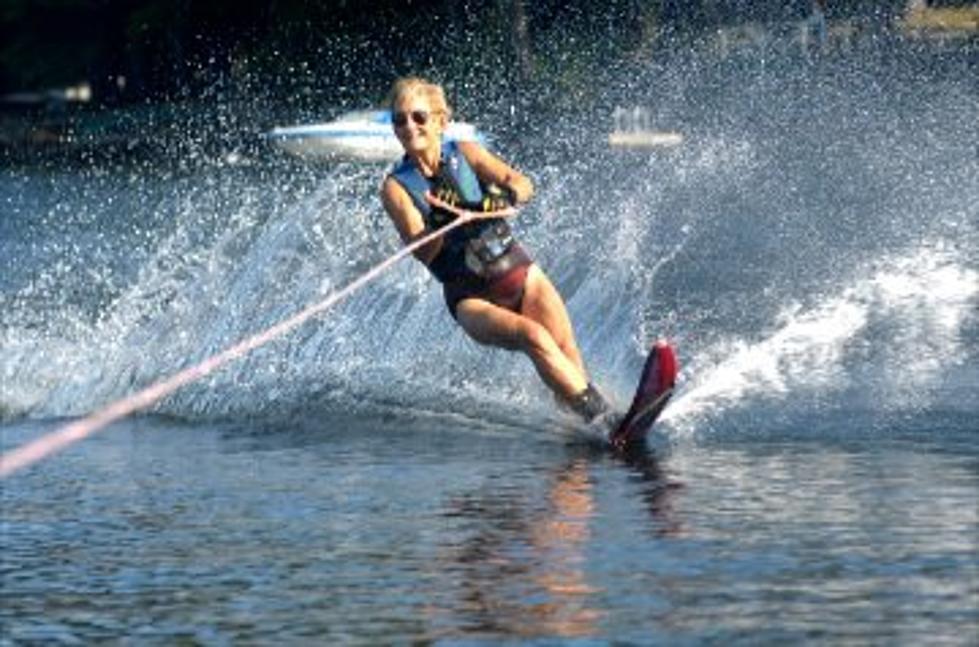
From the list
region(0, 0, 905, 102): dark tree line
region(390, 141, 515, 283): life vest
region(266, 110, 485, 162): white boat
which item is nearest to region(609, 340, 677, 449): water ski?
region(390, 141, 515, 283): life vest

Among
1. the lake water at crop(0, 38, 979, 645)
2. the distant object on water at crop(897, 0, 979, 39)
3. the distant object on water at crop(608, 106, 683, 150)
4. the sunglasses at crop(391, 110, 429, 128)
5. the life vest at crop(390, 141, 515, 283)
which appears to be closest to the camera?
the lake water at crop(0, 38, 979, 645)

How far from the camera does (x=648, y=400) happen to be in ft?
36.8

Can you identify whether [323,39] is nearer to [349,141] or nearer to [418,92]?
[349,141]

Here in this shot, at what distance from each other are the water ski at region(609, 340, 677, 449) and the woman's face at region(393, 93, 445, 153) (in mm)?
1086

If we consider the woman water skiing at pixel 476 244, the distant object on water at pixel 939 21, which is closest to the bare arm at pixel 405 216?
the woman water skiing at pixel 476 244

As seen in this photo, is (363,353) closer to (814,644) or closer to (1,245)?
(814,644)

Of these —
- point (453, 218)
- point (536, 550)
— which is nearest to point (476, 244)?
point (453, 218)

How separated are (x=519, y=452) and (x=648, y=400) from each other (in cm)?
48

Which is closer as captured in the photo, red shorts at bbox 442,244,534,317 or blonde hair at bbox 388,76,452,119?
blonde hair at bbox 388,76,452,119

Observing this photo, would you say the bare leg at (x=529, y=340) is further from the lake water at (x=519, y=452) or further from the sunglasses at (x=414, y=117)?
the sunglasses at (x=414, y=117)

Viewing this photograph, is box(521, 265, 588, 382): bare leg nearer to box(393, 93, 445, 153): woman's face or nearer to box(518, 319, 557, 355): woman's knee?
box(518, 319, 557, 355): woman's knee

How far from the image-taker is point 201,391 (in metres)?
13.5

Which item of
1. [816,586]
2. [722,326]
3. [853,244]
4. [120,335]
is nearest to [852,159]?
[853,244]

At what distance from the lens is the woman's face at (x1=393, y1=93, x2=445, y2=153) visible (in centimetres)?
1127
